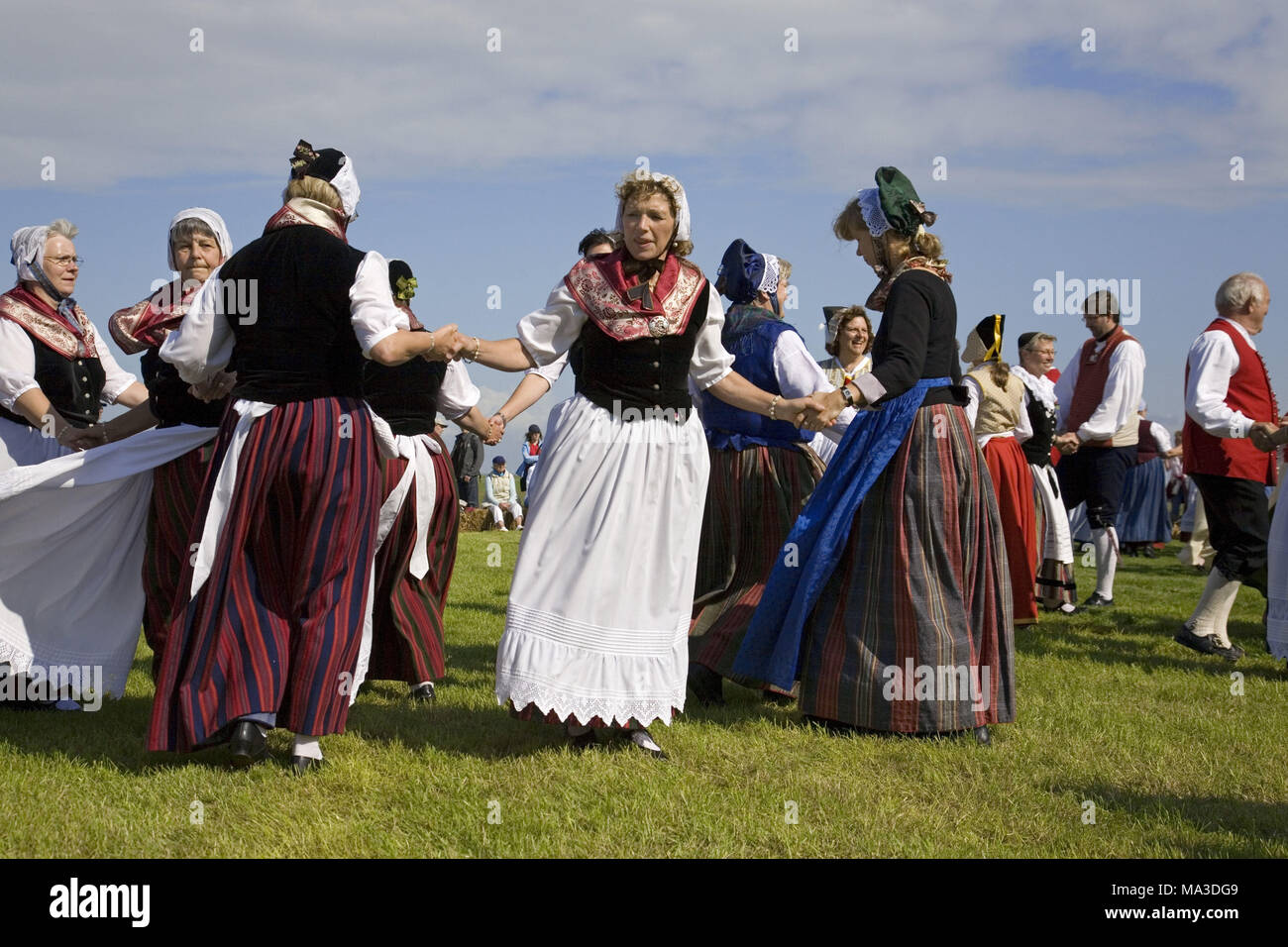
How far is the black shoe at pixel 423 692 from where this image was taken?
224 inches

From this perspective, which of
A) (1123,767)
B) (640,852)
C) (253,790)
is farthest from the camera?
(1123,767)

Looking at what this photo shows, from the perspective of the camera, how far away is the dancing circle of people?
4223mm

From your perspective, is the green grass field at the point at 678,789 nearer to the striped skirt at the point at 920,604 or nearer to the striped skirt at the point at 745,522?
the striped skirt at the point at 920,604

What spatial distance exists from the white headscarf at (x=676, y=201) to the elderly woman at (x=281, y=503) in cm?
84

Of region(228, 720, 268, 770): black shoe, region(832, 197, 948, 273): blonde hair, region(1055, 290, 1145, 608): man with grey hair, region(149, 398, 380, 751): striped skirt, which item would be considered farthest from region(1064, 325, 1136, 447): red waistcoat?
region(228, 720, 268, 770): black shoe

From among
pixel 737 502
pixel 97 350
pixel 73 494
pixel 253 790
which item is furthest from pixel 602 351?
pixel 97 350

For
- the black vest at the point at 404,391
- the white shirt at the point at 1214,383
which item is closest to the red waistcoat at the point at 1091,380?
the white shirt at the point at 1214,383

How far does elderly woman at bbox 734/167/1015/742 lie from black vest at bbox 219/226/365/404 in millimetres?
1909

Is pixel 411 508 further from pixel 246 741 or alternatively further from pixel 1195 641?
pixel 1195 641

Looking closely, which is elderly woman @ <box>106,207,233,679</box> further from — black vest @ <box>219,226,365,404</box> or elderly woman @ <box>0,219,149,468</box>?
black vest @ <box>219,226,365,404</box>

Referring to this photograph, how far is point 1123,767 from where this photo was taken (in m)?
4.61

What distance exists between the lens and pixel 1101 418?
9.11 metres
